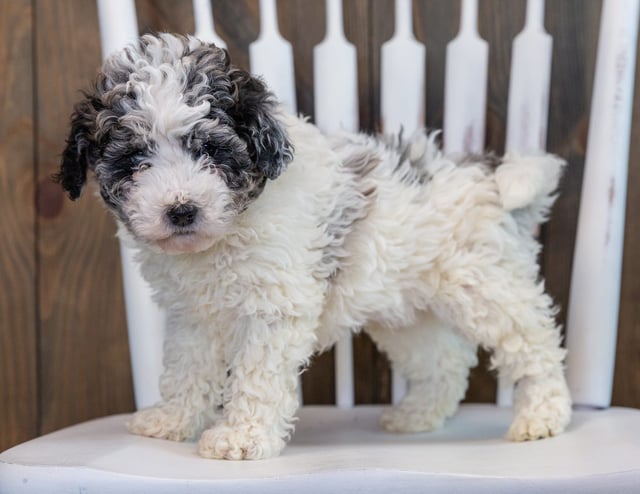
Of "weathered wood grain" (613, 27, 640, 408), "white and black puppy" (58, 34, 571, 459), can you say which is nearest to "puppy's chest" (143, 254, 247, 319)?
"white and black puppy" (58, 34, 571, 459)

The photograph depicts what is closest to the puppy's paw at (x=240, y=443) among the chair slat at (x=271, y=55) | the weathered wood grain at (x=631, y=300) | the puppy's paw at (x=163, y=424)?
the puppy's paw at (x=163, y=424)

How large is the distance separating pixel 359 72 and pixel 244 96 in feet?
2.34

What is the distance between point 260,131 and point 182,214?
0.16 metres

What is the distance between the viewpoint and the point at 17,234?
2.00m

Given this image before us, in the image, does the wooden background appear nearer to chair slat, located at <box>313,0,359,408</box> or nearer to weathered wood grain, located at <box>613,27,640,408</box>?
weathered wood grain, located at <box>613,27,640,408</box>

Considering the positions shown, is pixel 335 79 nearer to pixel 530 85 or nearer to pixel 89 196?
pixel 530 85

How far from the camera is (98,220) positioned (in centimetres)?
201

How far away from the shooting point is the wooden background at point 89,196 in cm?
194

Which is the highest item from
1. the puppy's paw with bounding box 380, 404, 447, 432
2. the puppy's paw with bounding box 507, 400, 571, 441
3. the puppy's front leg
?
the puppy's front leg

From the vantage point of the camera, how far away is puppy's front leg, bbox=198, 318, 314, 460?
136cm

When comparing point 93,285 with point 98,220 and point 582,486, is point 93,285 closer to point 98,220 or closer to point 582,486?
point 98,220

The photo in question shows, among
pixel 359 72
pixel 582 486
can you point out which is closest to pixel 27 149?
pixel 359 72

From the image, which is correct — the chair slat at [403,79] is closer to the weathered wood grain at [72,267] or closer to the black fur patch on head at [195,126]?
the black fur patch on head at [195,126]

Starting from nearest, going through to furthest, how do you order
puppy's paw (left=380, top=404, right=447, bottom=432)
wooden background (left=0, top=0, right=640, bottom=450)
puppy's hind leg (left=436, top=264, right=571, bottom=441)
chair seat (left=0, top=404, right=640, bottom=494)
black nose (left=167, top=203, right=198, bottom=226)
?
chair seat (left=0, top=404, right=640, bottom=494) → black nose (left=167, top=203, right=198, bottom=226) → puppy's hind leg (left=436, top=264, right=571, bottom=441) → puppy's paw (left=380, top=404, right=447, bottom=432) → wooden background (left=0, top=0, right=640, bottom=450)
